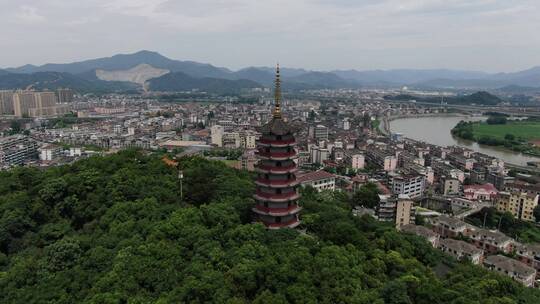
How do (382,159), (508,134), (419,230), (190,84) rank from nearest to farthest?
(419,230), (382,159), (508,134), (190,84)

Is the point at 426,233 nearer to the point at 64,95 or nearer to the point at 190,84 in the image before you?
the point at 64,95

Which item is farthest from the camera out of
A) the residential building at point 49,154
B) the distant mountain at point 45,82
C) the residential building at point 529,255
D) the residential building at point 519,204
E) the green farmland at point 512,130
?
the distant mountain at point 45,82

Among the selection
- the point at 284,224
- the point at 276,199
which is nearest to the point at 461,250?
the point at 284,224

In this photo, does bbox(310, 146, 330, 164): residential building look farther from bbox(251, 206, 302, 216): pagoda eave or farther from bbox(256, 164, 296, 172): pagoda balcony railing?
bbox(256, 164, 296, 172): pagoda balcony railing

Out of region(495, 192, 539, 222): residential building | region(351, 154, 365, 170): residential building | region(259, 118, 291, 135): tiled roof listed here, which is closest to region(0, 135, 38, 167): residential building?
region(351, 154, 365, 170): residential building

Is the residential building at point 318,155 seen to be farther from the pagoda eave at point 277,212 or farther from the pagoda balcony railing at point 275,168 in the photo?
the pagoda balcony railing at point 275,168

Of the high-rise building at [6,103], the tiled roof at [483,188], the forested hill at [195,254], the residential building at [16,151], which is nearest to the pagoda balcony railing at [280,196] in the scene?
the forested hill at [195,254]

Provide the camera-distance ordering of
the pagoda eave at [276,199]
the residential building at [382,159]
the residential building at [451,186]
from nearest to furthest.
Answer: the pagoda eave at [276,199]
the residential building at [451,186]
the residential building at [382,159]

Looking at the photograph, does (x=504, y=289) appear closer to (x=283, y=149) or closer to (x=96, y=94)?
(x=283, y=149)
